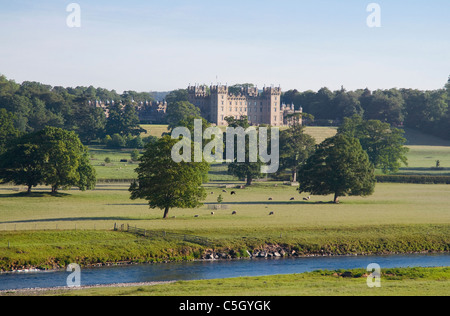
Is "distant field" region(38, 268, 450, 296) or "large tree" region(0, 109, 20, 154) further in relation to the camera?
"large tree" region(0, 109, 20, 154)

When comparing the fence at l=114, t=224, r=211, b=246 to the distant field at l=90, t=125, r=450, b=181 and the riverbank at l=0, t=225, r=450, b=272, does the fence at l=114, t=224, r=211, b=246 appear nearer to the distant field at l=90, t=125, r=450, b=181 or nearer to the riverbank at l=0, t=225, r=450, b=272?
the riverbank at l=0, t=225, r=450, b=272

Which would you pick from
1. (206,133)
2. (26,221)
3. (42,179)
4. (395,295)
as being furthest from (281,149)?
(395,295)

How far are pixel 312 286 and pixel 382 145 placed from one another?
91.0 meters

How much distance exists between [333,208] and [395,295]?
4394 cm

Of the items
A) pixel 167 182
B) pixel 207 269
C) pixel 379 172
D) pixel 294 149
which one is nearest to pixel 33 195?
pixel 167 182

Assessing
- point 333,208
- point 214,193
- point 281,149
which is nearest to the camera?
point 333,208

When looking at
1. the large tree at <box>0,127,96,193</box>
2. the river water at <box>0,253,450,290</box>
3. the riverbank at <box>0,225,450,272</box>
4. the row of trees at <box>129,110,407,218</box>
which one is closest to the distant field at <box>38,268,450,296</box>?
the river water at <box>0,253,450,290</box>

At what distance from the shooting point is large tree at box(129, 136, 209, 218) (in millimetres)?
66688

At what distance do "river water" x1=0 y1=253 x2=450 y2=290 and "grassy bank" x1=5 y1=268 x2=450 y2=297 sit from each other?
14.4ft

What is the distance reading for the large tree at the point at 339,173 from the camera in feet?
275

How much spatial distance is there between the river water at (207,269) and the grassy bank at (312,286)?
439 cm

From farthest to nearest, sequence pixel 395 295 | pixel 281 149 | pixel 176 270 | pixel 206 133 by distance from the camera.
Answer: pixel 206 133
pixel 281 149
pixel 176 270
pixel 395 295

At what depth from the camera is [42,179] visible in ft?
277
